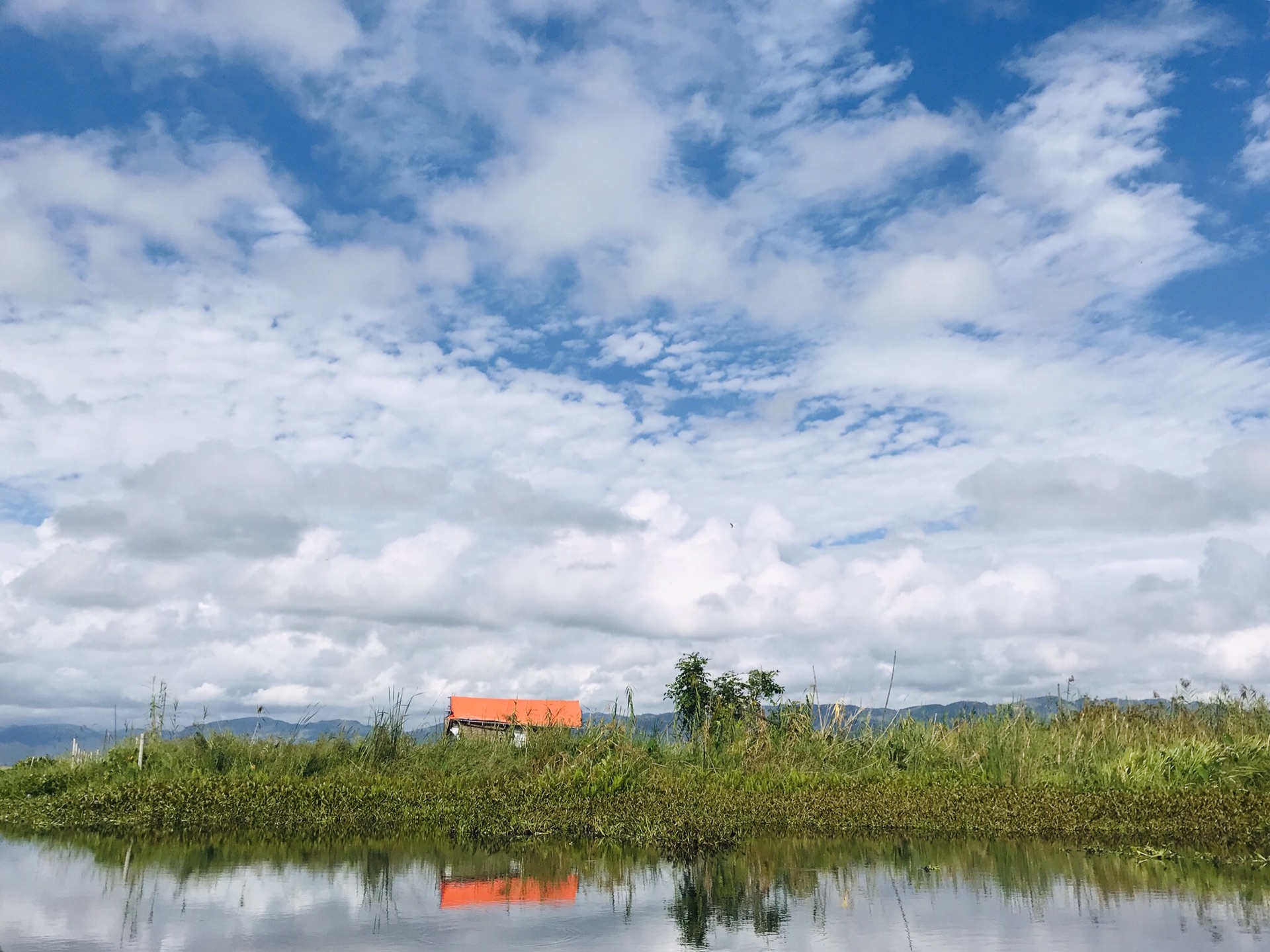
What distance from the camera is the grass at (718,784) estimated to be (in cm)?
1177

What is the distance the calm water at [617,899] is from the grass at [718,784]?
1242mm

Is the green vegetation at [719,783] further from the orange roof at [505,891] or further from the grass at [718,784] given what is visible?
the orange roof at [505,891]

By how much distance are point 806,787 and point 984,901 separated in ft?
20.8

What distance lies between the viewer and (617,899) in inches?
324

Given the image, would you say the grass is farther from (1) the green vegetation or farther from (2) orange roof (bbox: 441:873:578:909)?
(2) orange roof (bbox: 441:873:578:909)

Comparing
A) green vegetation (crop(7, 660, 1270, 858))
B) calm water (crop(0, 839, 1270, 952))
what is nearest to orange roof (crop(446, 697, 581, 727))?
green vegetation (crop(7, 660, 1270, 858))

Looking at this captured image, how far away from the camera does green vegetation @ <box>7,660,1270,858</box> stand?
11.8 meters

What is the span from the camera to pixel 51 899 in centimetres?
820

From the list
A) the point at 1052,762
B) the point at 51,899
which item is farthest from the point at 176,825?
the point at 1052,762

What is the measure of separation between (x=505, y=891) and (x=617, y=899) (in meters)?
1.01

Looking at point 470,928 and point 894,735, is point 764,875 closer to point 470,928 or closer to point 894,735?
point 470,928

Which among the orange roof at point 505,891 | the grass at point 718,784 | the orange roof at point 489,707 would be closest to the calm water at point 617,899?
the orange roof at point 505,891

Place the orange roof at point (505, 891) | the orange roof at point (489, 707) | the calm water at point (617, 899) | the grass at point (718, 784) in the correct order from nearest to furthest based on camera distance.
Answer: the calm water at point (617, 899), the orange roof at point (505, 891), the grass at point (718, 784), the orange roof at point (489, 707)

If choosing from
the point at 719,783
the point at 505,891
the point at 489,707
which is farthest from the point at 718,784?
the point at 489,707
